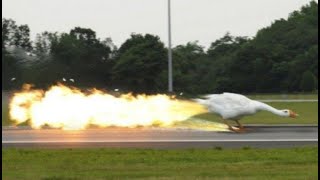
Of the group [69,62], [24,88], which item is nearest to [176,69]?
[69,62]

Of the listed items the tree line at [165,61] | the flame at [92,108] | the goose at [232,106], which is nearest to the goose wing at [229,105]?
the goose at [232,106]

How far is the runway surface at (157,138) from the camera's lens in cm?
1814

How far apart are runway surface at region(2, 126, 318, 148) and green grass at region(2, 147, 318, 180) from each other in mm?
2004

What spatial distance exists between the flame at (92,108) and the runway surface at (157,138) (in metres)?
0.49

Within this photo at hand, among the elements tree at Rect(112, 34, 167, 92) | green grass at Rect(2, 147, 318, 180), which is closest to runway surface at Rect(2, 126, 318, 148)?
green grass at Rect(2, 147, 318, 180)

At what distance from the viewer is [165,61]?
5862 centimetres

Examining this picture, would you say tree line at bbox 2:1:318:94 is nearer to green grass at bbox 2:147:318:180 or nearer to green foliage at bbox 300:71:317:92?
green foliage at bbox 300:71:317:92

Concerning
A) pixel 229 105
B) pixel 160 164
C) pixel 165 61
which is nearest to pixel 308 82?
pixel 165 61

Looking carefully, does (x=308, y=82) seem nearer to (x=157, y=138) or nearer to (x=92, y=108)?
(x=92, y=108)

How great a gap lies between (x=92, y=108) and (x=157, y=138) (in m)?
4.11

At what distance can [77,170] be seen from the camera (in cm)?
1183

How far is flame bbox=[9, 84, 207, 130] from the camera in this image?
23.4m

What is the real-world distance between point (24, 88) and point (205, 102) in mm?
6377

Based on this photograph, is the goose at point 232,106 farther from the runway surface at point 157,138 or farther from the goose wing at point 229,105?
the runway surface at point 157,138
